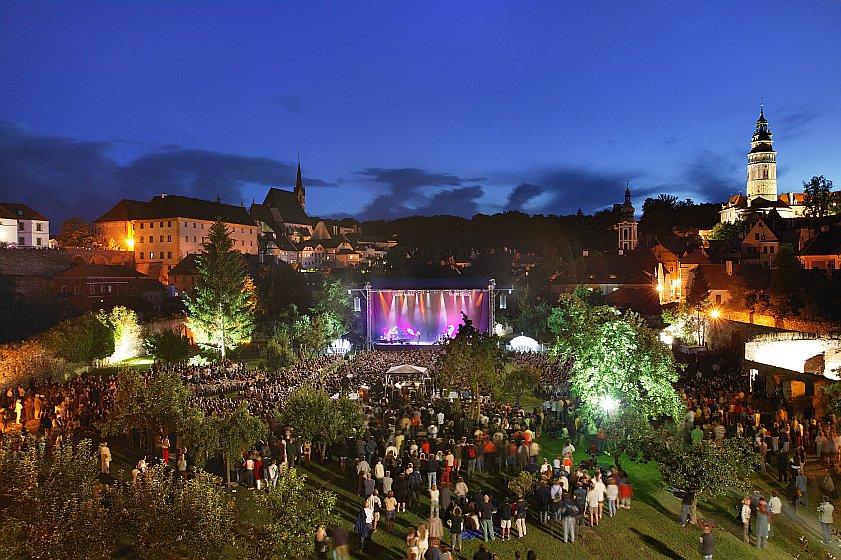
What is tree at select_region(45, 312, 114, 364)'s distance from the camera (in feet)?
83.2

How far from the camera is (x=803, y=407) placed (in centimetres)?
2098

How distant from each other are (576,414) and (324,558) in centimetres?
1054

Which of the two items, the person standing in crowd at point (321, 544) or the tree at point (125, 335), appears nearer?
the person standing in crowd at point (321, 544)

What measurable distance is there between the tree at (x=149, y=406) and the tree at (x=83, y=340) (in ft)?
41.1

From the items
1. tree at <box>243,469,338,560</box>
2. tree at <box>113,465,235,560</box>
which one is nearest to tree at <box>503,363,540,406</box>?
tree at <box>243,469,338,560</box>

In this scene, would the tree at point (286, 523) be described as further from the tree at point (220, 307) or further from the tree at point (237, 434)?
the tree at point (220, 307)

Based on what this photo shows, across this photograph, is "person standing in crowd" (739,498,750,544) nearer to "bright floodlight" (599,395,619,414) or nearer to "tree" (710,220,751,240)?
"bright floodlight" (599,395,619,414)

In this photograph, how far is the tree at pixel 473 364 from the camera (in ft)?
61.0

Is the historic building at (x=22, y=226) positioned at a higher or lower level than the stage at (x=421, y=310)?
higher

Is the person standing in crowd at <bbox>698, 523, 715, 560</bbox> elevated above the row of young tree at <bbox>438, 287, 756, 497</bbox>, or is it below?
below

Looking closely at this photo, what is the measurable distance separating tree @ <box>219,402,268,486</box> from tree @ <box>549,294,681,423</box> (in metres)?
8.62

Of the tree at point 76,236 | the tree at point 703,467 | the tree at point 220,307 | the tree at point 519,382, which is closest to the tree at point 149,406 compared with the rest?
the tree at point 519,382

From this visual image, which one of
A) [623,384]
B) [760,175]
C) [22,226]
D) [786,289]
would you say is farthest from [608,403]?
[760,175]

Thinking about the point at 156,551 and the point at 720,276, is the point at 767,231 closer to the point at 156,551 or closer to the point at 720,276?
the point at 720,276
